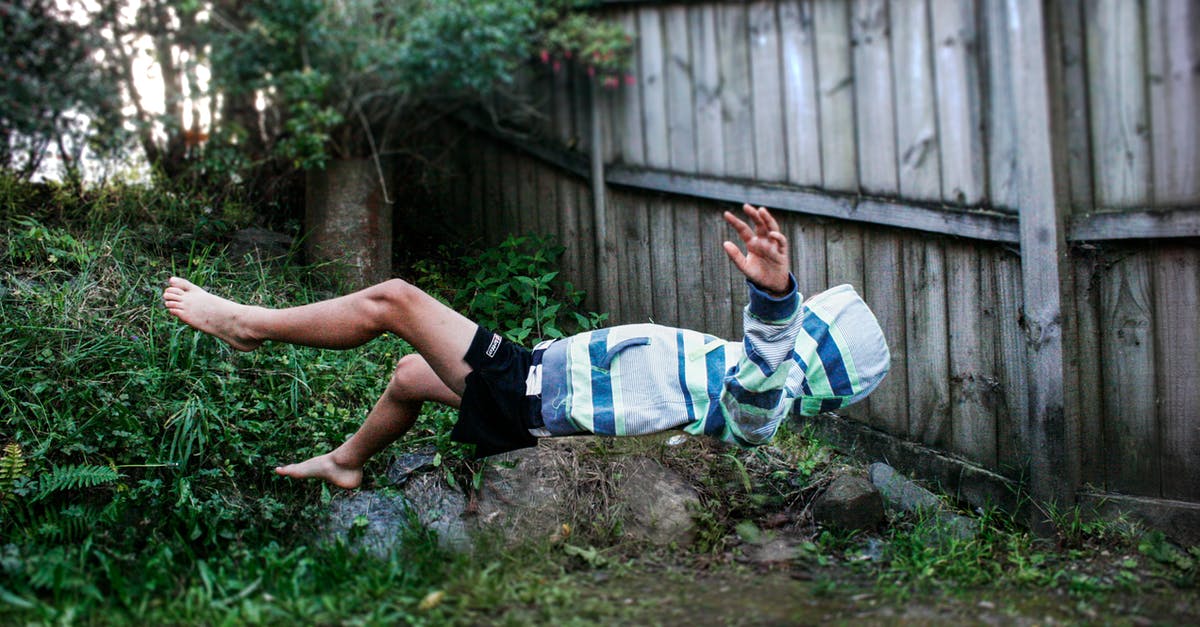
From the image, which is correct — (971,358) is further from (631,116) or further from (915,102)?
(631,116)

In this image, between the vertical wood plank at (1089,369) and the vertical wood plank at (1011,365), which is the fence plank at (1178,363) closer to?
the vertical wood plank at (1089,369)

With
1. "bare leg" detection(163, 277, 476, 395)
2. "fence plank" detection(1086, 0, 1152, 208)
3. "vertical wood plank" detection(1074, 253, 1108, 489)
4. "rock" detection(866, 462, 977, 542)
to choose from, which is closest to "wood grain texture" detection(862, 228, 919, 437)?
"rock" detection(866, 462, 977, 542)

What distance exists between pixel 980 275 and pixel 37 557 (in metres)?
3.05

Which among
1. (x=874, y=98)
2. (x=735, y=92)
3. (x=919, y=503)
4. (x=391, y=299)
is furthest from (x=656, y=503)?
(x=735, y=92)

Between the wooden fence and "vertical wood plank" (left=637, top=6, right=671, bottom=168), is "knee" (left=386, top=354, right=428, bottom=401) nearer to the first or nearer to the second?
the wooden fence

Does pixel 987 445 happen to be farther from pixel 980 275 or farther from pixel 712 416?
pixel 712 416

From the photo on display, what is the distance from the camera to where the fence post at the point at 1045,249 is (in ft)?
10.4

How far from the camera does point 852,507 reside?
138 inches

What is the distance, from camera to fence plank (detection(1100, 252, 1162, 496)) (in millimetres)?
3104

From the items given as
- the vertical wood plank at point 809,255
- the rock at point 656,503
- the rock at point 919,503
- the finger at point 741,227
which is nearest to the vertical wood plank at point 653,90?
the vertical wood plank at point 809,255

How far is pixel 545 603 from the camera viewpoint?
274cm

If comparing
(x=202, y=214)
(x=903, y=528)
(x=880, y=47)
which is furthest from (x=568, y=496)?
(x=202, y=214)

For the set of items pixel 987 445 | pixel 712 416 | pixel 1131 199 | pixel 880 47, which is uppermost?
pixel 880 47

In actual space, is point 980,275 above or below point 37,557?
above
